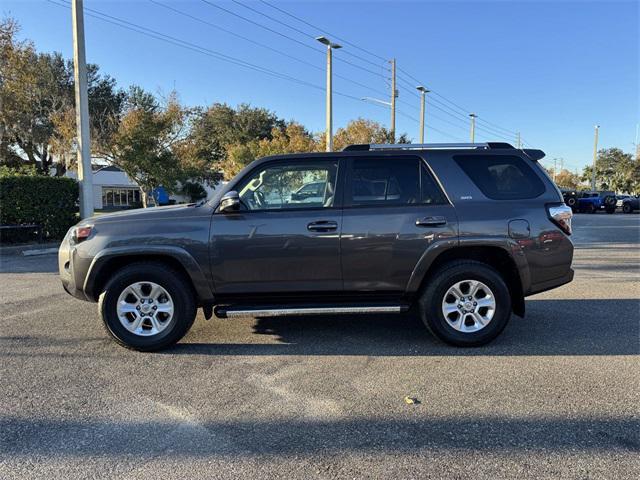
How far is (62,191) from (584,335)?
13628 mm

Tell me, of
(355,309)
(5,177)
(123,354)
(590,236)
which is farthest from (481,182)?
(590,236)

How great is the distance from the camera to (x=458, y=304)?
4.93m

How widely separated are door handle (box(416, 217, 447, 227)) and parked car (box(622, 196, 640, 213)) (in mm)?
37574

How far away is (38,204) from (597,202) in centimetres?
3582

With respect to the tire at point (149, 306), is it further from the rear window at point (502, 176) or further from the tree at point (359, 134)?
the tree at point (359, 134)

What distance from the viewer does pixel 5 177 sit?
1286cm

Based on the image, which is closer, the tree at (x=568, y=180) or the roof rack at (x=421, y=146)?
the roof rack at (x=421, y=146)

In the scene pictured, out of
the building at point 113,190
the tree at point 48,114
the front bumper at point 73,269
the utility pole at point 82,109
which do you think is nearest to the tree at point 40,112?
the tree at point 48,114

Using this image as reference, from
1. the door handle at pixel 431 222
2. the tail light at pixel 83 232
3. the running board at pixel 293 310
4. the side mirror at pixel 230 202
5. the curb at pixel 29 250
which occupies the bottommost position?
Result: the curb at pixel 29 250

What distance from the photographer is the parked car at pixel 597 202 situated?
35625mm

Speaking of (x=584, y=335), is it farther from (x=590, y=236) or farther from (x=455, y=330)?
(x=590, y=236)

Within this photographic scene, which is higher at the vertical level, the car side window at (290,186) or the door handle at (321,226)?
the car side window at (290,186)

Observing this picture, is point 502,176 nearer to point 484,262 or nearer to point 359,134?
point 484,262

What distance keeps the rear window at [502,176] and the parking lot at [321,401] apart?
5.06 ft
